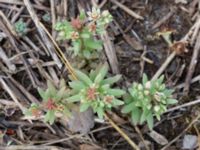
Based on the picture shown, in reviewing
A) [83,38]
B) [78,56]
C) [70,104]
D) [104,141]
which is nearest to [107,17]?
[83,38]

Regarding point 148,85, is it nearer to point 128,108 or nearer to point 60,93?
point 128,108

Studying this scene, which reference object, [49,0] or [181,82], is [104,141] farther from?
[49,0]

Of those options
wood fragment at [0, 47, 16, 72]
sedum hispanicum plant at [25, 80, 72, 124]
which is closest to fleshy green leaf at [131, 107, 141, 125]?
sedum hispanicum plant at [25, 80, 72, 124]

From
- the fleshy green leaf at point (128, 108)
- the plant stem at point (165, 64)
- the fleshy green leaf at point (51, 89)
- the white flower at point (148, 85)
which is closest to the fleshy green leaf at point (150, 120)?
the fleshy green leaf at point (128, 108)

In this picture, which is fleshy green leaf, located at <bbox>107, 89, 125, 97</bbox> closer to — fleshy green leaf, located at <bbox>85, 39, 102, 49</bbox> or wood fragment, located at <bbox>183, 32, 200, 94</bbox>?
fleshy green leaf, located at <bbox>85, 39, 102, 49</bbox>

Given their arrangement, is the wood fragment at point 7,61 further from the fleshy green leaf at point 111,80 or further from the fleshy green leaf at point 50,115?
the fleshy green leaf at point 111,80

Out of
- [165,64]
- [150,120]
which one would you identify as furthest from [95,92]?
[165,64]

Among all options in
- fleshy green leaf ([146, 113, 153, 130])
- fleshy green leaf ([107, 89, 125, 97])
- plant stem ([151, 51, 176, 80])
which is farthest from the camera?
plant stem ([151, 51, 176, 80])
